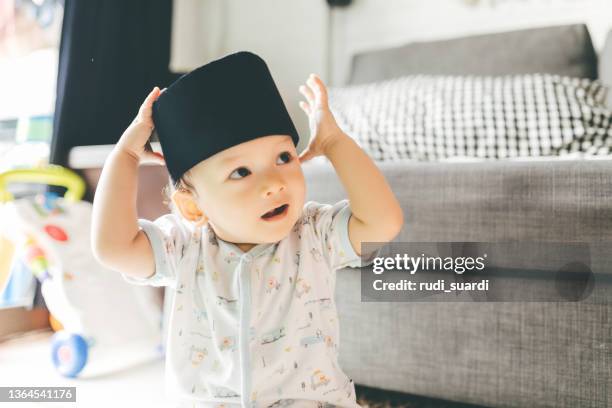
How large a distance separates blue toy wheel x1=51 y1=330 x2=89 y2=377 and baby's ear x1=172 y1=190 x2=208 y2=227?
636 mm

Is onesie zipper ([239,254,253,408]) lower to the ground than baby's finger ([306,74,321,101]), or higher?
lower

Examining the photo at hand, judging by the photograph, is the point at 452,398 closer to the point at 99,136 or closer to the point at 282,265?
the point at 282,265

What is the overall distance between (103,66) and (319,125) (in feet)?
4.50

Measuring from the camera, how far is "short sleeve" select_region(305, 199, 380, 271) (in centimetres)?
72

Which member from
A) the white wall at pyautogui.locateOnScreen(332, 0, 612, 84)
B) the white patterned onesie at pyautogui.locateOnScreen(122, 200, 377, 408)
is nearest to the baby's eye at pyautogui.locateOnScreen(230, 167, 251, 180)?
the white patterned onesie at pyautogui.locateOnScreen(122, 200, 377, 408)

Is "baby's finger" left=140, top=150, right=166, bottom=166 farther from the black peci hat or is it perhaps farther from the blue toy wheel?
the blue toy wheel

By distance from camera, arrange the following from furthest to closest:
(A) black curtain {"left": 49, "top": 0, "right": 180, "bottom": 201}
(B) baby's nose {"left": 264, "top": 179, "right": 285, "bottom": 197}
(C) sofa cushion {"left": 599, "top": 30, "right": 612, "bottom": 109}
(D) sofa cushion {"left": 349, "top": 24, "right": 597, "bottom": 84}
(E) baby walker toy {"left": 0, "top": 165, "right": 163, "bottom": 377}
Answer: (A) black curtain {"left": 49, "top": 0, "right": 180, "bottom": 201}
(D) sofa cushion {"left": 349, "top": 24, "right": 597, "bottom": 84}
(C) sofa cushion {"left": 599, "top": 30, "right": 612, "bottom": 109}
(E) baby walker toy {"left": 0, "top": 165, "right": 163, "bottom": 377}
(B) baby's nose {"left": 264, "top": 179, "right": 285, "bottom": 197}

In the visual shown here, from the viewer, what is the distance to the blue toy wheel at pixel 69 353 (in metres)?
1.16

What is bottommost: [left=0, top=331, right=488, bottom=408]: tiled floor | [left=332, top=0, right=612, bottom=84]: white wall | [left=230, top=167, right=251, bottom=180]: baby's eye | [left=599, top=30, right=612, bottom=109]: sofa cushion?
[left=0, top=331, right=488, bottom=408]: tiled floor

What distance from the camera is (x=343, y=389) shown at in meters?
0.73

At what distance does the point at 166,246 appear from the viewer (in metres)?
0.71

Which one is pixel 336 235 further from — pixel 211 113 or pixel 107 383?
pixel 107 383

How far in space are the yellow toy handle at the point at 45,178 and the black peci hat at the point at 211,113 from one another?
0.78 meters

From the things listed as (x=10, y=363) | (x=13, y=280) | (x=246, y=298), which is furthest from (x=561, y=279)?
(x=13, y=280)
